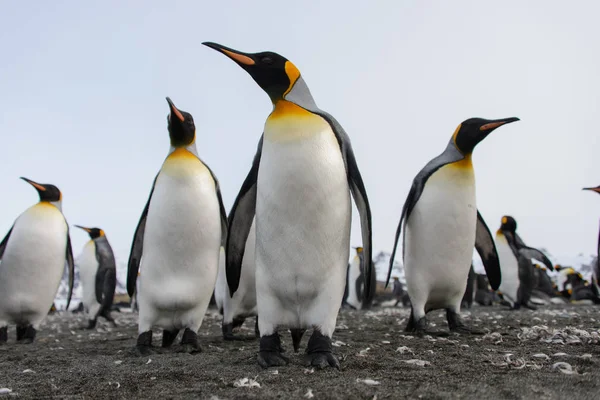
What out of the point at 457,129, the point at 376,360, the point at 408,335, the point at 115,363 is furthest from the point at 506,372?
the point at 457,129

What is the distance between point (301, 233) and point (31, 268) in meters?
4.32

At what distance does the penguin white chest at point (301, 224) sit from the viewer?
3.36 metres

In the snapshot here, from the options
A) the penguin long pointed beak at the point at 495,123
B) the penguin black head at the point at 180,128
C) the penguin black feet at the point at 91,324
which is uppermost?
the penguin long pointed beak at the point at 495,123

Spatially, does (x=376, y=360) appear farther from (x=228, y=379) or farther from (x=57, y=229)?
(x=57, y=229)

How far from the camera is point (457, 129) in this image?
18.3 feet

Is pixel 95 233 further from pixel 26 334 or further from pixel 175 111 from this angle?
pixel 175 111

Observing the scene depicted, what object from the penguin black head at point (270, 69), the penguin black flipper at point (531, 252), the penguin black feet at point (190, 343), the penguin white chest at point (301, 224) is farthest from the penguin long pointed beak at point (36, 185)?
the penguin black flipper at point (531, 252)

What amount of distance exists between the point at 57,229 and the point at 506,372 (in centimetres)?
568

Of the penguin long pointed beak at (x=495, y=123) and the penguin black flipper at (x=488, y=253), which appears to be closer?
the penguin long pointed beak at (x=495, y=123)

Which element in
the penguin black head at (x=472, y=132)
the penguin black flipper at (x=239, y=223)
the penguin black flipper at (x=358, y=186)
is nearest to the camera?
the penguin black flipper at (x=358, y=186)

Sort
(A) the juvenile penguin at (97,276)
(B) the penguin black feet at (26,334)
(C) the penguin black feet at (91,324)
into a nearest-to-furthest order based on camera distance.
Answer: (B) the penguin black feet at (26,334), (C) the penguin black feet at (91,324), (A) the juvenile penguin at (97,276)

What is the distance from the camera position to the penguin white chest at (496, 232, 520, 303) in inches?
454

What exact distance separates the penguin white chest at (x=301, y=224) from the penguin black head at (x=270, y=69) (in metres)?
0.39

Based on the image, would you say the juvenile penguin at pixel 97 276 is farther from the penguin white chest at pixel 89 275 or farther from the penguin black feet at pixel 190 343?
the penguin black feet at pixel 190 343
